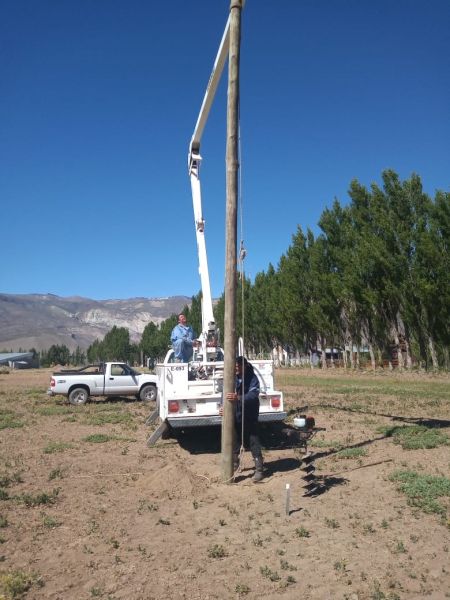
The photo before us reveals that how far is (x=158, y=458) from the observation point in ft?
31.2

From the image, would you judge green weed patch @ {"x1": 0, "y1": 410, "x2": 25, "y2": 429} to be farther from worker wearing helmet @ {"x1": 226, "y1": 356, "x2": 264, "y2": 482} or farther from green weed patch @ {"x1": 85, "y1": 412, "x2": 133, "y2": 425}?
worker wearing helmet @ {"x1": 226, "y1": 356, "x2": 264, "y2": 482}

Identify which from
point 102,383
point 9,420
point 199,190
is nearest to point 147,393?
point 102,383

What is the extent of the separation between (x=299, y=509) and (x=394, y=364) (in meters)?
40.8

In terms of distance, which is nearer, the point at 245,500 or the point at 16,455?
the point at 245,500

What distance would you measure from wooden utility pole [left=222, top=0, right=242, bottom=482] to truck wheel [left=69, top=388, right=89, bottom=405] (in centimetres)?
1277

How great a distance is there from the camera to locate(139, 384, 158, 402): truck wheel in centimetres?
1983

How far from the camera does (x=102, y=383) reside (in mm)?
19375

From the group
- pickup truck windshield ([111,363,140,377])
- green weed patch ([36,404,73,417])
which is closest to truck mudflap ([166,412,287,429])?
green weed patch ([36,404,73,417])

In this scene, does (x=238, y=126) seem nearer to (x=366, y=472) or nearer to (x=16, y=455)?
(x=366, y=472)

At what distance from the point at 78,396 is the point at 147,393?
2.54 meters

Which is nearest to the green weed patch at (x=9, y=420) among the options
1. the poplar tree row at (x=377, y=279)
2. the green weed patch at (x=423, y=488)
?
the green weed patch at (x=423, y=488)

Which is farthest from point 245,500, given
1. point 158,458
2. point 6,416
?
point 6,416

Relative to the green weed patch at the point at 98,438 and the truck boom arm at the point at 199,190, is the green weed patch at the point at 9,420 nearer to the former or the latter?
the green weed patch at the point at 98,438

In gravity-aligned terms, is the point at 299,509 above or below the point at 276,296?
below
